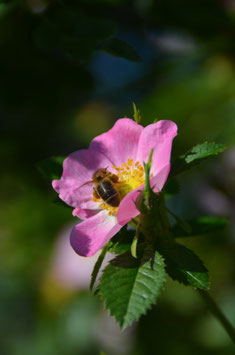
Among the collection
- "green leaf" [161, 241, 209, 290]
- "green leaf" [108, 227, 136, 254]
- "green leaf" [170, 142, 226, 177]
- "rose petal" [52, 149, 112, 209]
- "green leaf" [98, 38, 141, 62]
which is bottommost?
"green leaf" [161, 241, 209, 290]

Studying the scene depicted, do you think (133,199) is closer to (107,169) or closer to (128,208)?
(128,208)

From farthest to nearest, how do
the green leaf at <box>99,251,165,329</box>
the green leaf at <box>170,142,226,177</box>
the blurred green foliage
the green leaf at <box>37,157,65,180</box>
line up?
the blurred green foliage
the green leaf at <box>37,157,65,180</box>
the green leaf at <box>170,142,226,177</box>
the green leaf at <box>99,251,165,329</box>

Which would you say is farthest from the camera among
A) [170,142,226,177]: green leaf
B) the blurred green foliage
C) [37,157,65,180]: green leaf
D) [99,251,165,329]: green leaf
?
the blurred green foliage

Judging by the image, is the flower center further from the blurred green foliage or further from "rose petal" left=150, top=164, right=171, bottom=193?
the blurred green foliage

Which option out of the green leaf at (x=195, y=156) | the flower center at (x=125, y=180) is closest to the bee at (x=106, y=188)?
the flower center at (x=125, y=180)

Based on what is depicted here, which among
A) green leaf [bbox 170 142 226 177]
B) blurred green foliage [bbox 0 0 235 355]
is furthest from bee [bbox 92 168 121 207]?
blurred green foliage [bbox 0 0 235 355]

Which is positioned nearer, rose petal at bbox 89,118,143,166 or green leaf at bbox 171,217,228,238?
rose petal at bbox 89,118,143,166
